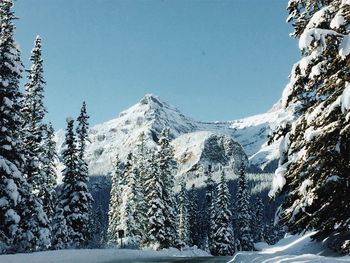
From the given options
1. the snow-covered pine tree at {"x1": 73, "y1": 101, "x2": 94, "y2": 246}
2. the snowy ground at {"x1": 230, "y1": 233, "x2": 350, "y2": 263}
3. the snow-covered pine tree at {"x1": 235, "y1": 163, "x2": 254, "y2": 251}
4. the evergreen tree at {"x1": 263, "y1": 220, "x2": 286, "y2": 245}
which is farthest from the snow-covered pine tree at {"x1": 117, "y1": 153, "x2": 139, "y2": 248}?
the evergreen tree at {"x1": 263, "y1": 220, "x2": 286, "y2": 245}

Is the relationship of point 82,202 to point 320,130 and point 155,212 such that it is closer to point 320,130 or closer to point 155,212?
point 155,212

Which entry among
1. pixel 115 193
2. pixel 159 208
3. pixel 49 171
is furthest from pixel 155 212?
pixel 115 193

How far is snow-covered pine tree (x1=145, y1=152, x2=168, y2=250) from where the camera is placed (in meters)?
51.4

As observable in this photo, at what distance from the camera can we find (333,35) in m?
10.6

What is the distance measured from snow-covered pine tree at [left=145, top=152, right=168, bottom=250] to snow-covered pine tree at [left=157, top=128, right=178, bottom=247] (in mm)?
642

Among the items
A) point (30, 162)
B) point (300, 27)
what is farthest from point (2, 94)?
point (300, 27)

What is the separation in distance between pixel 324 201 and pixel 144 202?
46603 mm

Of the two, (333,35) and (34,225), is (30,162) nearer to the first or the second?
(34,225)

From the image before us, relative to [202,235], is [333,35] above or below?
above

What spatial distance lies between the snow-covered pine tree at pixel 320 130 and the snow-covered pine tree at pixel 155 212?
3769 cm

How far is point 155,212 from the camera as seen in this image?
169 feet

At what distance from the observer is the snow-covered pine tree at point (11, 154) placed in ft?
79.5

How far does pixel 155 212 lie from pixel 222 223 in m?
17.6

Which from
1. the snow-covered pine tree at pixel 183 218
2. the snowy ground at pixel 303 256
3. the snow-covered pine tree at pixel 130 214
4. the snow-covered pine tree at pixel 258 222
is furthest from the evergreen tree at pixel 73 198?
the snow-covered pine tree at pixel 258 222
